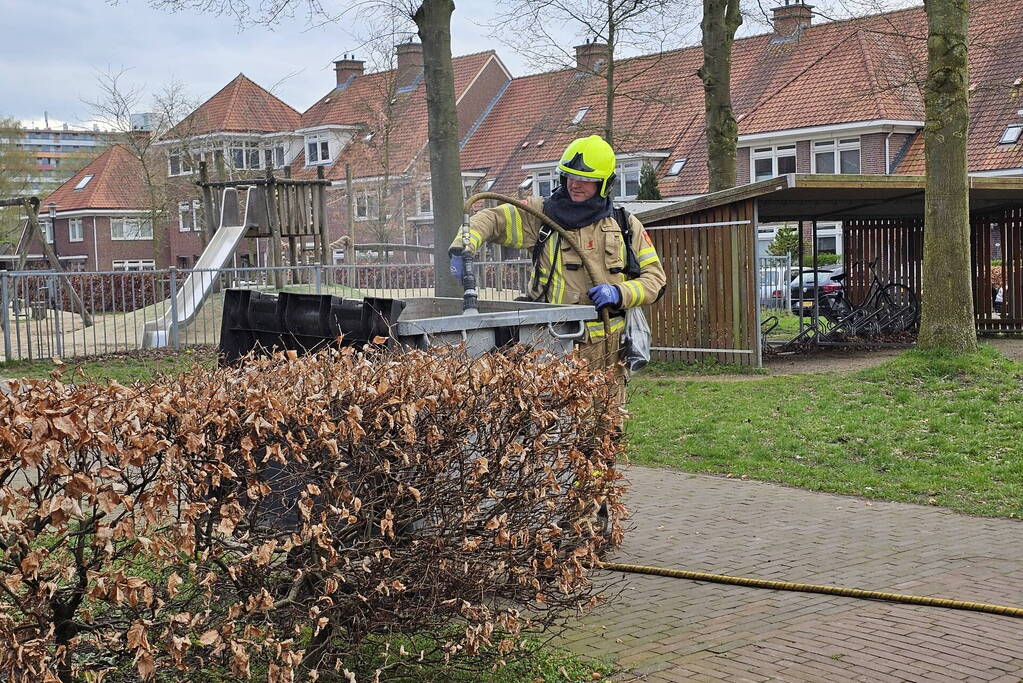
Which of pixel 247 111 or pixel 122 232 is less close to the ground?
pixel 247 111

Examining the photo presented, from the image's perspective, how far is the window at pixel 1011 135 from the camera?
35.0 meters

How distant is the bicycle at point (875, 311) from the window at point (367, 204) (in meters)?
26.6

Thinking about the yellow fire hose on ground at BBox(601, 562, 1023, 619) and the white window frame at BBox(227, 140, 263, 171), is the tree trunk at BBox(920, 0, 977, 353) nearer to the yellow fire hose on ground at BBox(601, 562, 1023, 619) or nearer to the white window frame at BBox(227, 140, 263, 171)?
the yellow fire hose on ground at BBox(601, 562, 1023, 619)

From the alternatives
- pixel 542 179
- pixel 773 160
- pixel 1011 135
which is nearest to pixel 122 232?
pixel 542 179

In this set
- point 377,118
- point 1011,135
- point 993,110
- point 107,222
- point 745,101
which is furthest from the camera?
point 107,222

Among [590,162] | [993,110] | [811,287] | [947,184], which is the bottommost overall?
[811,287]

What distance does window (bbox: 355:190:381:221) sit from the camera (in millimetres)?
47188

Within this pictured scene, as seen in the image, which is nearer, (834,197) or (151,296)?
(834,197)

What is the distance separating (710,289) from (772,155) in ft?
90.7

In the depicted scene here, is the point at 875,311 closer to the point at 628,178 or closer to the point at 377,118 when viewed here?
the point at 628,178

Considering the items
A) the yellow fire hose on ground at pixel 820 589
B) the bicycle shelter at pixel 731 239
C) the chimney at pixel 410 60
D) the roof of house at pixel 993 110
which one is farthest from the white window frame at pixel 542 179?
the yellow fire hose on ground at pixel 820 589

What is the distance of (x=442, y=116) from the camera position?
1537cm

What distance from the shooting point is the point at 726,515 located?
7297 millimetres

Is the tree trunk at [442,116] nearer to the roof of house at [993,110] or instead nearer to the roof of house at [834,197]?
the roof of house at [834,197]
